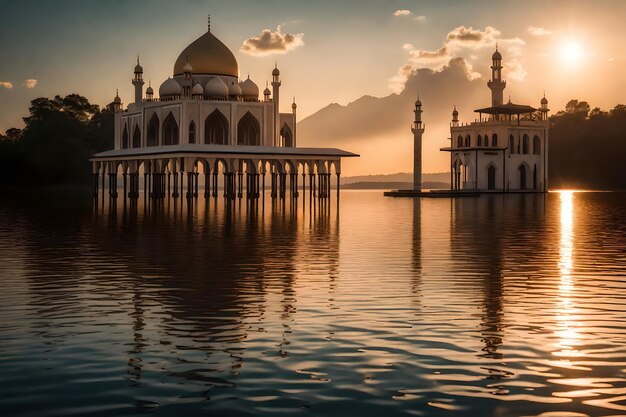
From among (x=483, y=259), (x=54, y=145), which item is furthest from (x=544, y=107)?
(x=483, y=259)

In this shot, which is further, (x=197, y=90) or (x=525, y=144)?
(x=525, y=144)

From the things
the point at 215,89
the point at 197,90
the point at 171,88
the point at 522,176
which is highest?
the point at 171,88

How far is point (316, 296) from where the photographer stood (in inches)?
648

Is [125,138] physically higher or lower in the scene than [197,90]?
lower

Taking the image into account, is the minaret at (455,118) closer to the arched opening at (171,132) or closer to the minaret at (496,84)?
the minaret at (496,84)

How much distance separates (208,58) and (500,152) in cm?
3639

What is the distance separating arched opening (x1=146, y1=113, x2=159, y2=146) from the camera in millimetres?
86812

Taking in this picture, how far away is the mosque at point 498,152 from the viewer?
10212 cm

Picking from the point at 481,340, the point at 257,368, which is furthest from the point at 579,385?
the point at 257,368

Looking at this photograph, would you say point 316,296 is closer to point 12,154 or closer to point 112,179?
point 112,179

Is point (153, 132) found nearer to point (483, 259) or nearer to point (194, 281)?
point (483, 259)

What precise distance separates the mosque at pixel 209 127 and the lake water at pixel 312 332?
165 feet

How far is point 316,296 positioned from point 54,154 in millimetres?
104269

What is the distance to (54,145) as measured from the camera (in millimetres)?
115375
